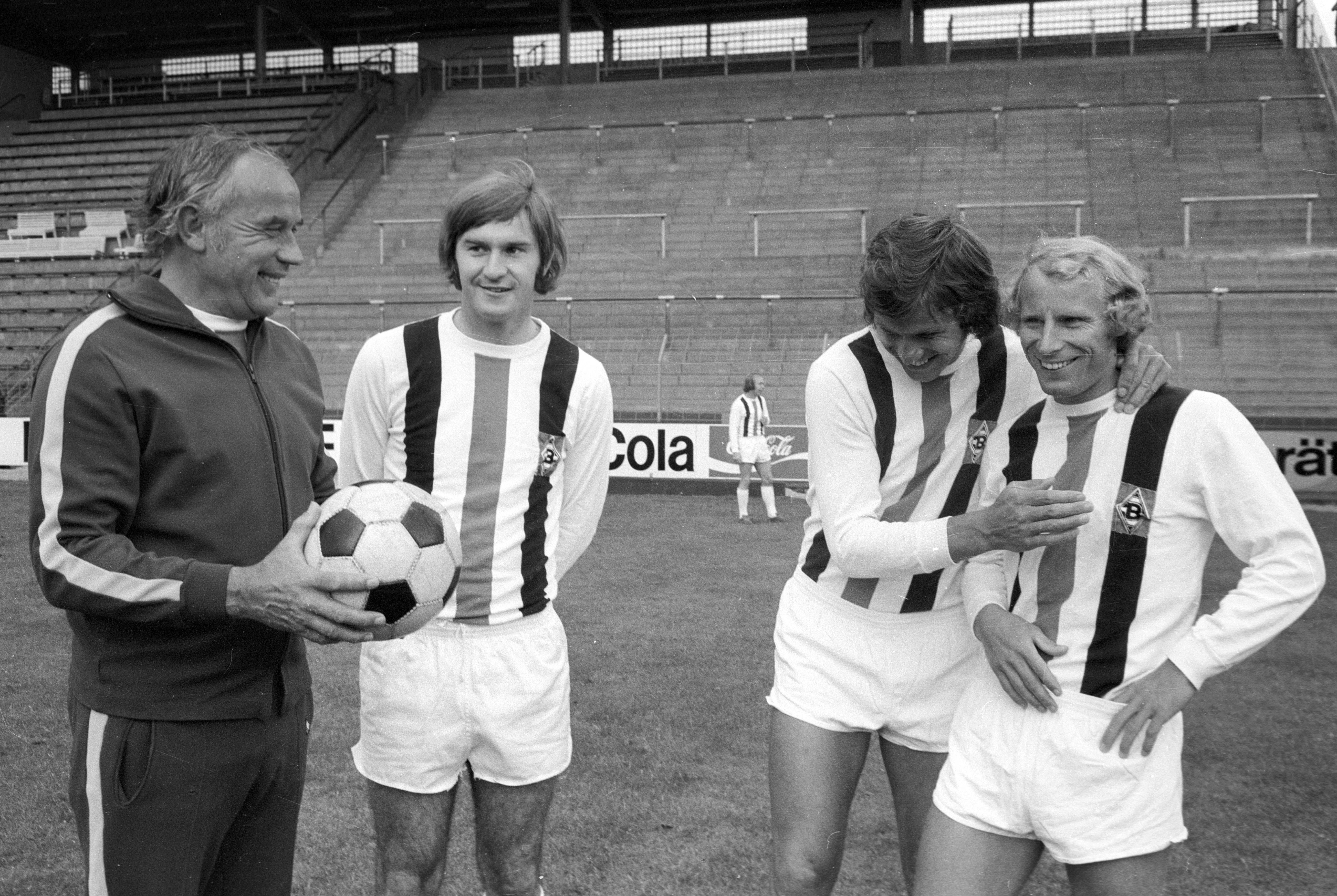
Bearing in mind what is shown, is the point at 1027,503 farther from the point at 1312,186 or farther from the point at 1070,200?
the point at 1312,186

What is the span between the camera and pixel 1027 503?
216 centimetres

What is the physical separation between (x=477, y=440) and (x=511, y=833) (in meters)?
0.92

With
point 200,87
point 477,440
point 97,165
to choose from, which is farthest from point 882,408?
point 200,87

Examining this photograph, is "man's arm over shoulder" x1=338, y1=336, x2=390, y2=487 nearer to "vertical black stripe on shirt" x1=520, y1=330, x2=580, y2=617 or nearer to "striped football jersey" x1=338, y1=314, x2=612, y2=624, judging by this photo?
"striped football jersey" x1=338, y1=314, x2=612, y2=624

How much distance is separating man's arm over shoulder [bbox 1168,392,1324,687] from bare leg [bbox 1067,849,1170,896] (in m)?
0.36

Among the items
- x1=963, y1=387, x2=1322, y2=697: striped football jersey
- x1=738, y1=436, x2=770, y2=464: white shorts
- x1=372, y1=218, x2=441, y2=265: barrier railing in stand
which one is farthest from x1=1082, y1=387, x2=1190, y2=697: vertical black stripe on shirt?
x1=372, y1=218, x2=441, y2=265: barrier railing in stand

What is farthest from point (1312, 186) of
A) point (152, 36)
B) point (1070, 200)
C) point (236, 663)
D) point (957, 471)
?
point (152, 36)

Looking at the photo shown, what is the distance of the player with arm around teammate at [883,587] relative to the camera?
2.60 meters

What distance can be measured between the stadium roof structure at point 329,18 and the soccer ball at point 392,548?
26319mm

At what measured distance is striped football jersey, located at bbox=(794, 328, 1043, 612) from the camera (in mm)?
2650

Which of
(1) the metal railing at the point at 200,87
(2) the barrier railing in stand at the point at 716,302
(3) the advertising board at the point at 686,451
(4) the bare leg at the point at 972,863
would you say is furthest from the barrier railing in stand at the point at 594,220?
(4) the bare leg at the point at 972,863

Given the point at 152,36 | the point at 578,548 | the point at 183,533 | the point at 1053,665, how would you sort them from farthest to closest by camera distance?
the point at 152,36, the point at 578,548, the point at 1053,665, the point at 183,533

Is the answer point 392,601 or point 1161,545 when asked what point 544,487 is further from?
point 1161,545

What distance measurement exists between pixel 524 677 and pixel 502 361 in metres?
0.75
